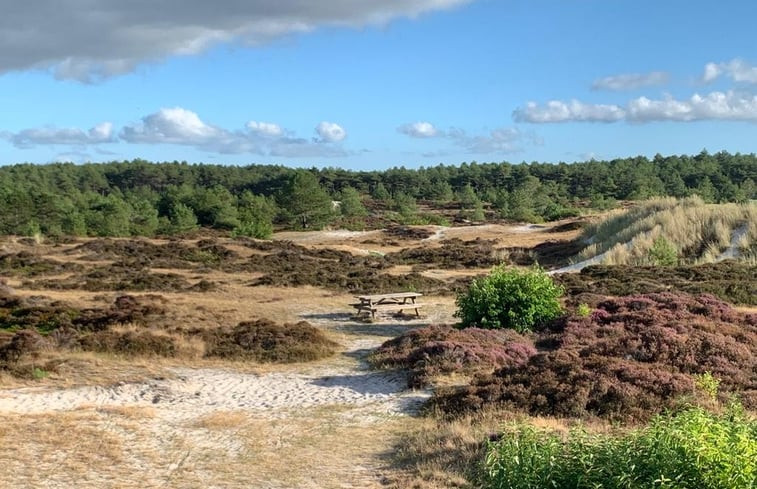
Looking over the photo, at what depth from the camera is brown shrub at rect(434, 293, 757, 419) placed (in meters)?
9.82

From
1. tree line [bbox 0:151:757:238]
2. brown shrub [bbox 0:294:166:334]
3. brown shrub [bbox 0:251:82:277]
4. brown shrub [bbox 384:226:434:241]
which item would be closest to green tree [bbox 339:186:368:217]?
tree line [bbox 0:151:757:238]

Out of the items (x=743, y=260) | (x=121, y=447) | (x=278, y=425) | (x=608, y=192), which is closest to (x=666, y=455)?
(x=278, y=425)

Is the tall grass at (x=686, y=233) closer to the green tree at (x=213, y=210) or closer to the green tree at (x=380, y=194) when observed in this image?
the green tree at (x=213, y=210)

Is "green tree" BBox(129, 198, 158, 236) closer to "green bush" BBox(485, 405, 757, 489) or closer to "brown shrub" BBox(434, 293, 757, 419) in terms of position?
"brown shrub" BBox(434, 293, 757, 419)

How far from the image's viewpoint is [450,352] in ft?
42.6

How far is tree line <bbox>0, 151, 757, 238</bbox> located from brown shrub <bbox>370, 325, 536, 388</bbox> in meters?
37.7

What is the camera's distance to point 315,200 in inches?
2621

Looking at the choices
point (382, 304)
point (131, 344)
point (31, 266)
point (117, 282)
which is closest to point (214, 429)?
point (131, 344)

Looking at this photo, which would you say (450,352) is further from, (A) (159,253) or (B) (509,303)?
(A) (159,253)

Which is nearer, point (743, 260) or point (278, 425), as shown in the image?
point (278, 425)

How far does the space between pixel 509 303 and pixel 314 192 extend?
51.3 meters

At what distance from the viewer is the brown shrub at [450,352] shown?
1242 centimetres

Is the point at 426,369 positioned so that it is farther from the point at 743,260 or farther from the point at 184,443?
the point at 743,260

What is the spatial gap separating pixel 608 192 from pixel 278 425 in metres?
97.2
